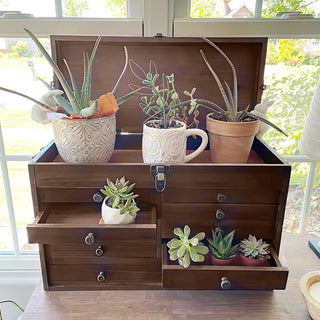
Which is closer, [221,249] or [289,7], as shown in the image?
[221,249]

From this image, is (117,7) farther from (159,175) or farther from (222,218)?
(222,218)

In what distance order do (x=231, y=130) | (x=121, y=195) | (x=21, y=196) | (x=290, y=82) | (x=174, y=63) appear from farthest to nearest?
(x=21, y=196)
(x=290, y=82)
(x=174, y=63)
(x=231, y=130)
(x=121, y=195)

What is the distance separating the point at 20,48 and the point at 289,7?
0.92 meters

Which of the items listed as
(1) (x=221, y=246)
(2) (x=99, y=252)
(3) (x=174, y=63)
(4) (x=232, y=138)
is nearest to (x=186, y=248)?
(1) (x=221, y=246)

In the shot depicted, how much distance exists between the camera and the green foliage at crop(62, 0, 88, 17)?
Result: 106cm

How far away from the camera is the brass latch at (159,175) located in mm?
772

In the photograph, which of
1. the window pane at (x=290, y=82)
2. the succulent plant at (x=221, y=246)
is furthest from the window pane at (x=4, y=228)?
the window pane at (x=290, y=82)

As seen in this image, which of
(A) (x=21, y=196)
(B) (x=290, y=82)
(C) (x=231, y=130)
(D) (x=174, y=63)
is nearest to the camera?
(C) (x=231, y=130)

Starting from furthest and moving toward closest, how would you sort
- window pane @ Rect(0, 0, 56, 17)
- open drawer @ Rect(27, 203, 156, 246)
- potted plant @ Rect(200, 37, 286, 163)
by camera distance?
1. window pane @ Rect(0, 0, 56, 17)
2. potted plant @ Rect(200, 37, 286, 163)
3. open drawer @ Rect(27, 203, 156, 246)

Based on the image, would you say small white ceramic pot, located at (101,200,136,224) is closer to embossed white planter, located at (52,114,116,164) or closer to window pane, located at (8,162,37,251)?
embossed white planter, located at (52,114,116,164)

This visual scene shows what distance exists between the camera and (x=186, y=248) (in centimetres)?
77

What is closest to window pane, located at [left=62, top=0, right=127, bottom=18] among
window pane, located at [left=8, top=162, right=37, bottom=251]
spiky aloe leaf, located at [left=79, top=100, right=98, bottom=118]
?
spiky aloe leaf, located at [left=79, top=100, right=98, bottom=118]

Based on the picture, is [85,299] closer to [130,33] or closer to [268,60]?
[130,33]

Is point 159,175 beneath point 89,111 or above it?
beneath
